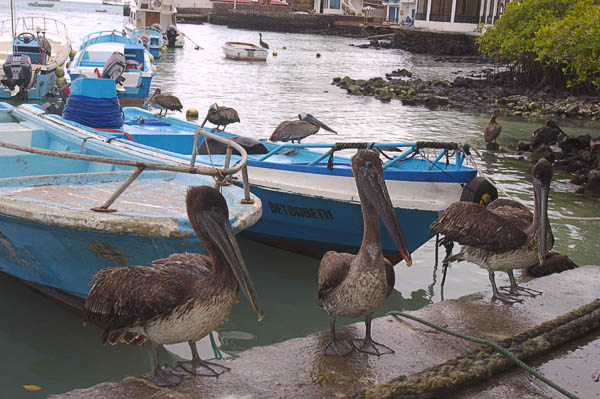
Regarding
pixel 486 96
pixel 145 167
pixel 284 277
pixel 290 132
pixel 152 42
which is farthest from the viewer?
pixel 152 42

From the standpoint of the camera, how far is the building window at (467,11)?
59469mm

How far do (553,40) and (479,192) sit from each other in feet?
32.1

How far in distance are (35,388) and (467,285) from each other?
495cm

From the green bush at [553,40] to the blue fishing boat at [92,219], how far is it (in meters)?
11.2

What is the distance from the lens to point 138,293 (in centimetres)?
384

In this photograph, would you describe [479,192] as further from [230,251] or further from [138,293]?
[138,293]

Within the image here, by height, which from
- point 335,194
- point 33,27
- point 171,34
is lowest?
point 335,194

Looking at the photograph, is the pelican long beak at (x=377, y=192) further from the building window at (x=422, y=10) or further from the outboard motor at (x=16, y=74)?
the building window at (x=422, y=10)

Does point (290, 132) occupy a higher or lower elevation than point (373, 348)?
higher

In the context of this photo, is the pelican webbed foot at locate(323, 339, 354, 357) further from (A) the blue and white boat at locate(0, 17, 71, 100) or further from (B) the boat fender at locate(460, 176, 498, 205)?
(A) the blue and white boat at locate(0, 17, 71, 100)

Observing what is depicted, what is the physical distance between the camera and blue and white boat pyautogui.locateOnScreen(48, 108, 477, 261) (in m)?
7.84

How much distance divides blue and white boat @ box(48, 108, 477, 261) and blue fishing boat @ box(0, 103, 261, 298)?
164 cm

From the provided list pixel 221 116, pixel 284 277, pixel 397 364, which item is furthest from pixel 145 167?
pixel 221 116

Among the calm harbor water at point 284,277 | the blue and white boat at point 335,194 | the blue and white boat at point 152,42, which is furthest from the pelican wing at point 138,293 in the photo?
the blue and white boat at point 152,42
